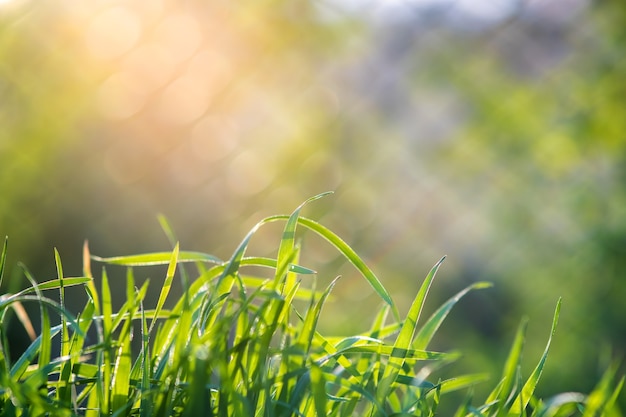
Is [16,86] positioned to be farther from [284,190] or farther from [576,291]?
[576,291]

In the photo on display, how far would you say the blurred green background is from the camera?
2.28 m

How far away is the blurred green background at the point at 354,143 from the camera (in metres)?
2.28

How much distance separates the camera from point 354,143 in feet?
9.59

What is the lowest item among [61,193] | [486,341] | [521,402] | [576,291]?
[486,341]

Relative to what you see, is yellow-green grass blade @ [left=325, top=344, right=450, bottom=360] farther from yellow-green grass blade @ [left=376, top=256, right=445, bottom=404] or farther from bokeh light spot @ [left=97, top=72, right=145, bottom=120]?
bokeh light spot @ [left=97, top=72, right=145, bottom=120]

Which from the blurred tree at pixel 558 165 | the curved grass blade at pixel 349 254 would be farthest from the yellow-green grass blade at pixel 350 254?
the blurred tree at pixel 558 165

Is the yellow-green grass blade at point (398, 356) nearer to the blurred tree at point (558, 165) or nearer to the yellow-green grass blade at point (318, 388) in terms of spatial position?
the yellow-green grass blade at point (318, 388)

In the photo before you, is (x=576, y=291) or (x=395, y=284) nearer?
(x=576, y=291)

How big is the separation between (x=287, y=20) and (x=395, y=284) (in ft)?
3.79

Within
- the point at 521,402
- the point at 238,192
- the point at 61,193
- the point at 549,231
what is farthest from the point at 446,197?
the point at 521,402

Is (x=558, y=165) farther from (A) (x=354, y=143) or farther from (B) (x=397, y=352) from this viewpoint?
(B) (x=397, y=352)

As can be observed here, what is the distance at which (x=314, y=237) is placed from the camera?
8.46 ft

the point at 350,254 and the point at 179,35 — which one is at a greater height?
the point at 179,35

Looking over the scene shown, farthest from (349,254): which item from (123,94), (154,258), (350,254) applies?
(123,94)
